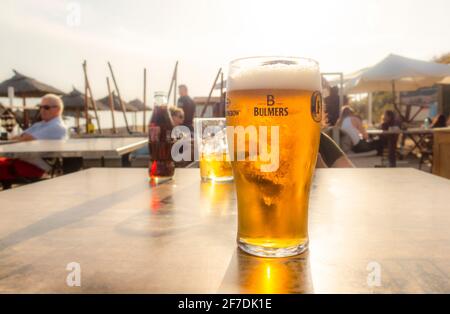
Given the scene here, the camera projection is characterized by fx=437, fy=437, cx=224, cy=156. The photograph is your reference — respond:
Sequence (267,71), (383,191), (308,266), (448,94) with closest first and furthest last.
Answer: (308,266) → (267,71) → (383,191) → (448,94)

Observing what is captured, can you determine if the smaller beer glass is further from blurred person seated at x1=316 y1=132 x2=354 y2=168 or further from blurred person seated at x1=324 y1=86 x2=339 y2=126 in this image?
blurred person seated at x1=324 y1=86 x2=339 y2=126

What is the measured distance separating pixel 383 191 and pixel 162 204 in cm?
55

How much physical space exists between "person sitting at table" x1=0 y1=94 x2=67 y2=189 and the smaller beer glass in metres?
3.08

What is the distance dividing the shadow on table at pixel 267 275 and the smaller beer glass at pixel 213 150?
2.50ft

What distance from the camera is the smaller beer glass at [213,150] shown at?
1.33 m

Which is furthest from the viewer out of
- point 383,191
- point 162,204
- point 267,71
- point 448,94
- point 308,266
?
point 448,94

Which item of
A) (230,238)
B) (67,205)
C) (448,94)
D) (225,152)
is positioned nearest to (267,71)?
(230,238)

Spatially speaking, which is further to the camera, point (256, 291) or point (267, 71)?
point (267, 71)

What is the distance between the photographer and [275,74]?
631mm

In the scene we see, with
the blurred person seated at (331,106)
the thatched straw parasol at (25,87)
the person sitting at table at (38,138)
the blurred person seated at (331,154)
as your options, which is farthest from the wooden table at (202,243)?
the thatched straw parasol at (25,87)

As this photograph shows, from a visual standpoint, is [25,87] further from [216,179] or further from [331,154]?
[216,179]

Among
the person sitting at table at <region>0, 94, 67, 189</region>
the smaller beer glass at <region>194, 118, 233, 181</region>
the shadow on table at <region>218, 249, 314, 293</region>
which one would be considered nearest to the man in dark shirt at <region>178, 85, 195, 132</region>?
the person sitting at table at <region>0, 94, 67, 189</region>

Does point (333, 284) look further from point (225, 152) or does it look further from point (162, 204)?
point (225, 152)
